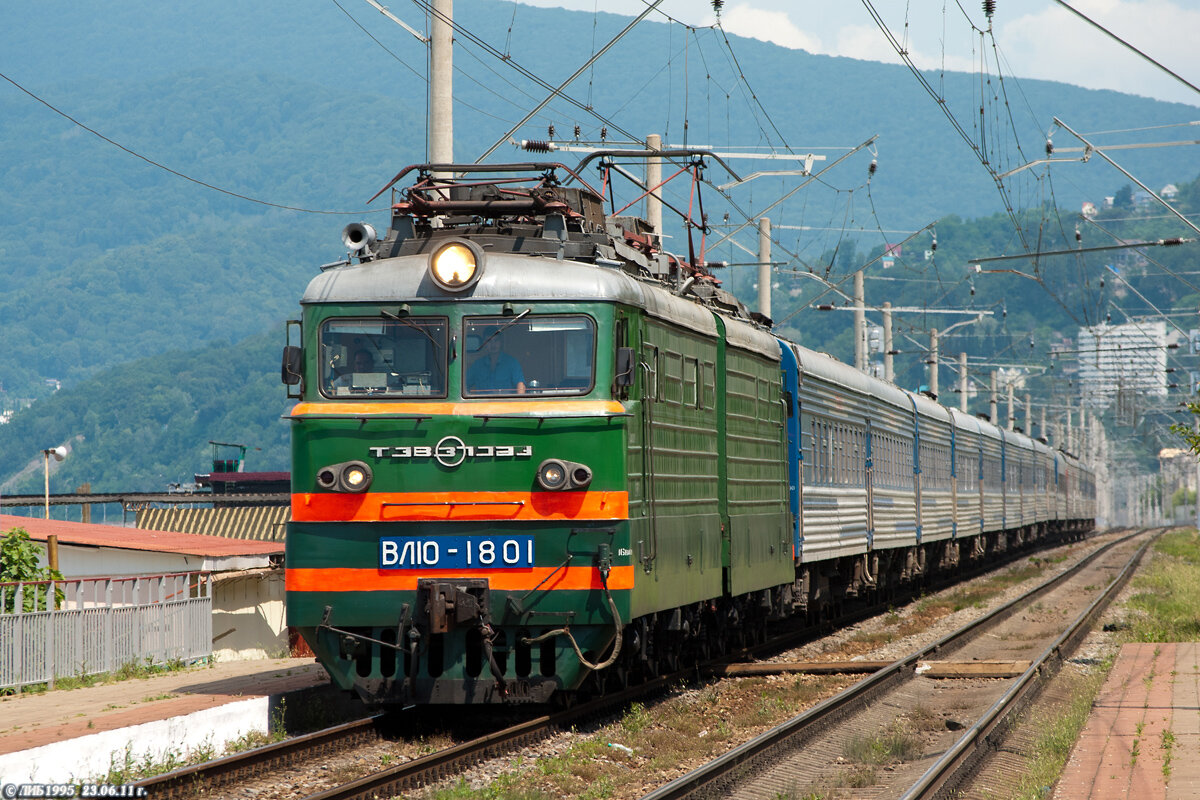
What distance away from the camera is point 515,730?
1121cm

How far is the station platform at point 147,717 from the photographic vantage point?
9477mm

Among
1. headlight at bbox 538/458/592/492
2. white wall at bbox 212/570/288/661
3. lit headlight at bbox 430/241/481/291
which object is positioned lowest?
white wall at bbox 212/570/288/661

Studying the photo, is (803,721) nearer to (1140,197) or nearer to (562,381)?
(562,381)

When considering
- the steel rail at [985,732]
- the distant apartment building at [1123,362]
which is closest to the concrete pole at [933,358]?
the distant apartment building at [1123,362]

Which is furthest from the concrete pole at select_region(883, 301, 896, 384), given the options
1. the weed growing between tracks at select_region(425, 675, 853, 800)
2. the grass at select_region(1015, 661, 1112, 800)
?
the weed growing between tracks at select_region(425, 675, 853, 800)

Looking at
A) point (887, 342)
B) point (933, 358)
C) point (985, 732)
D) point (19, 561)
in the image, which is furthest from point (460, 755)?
point (933, 358)

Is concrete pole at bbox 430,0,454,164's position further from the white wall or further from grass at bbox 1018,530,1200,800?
the white wall

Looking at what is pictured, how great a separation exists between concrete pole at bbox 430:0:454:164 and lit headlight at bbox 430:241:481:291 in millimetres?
3612

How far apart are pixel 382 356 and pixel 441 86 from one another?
523 centimetres

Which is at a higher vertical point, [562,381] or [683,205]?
[683,205]

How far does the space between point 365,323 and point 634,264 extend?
2703 mm

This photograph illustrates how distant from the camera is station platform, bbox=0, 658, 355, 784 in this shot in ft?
31.1

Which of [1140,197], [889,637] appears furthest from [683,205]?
[889,637]

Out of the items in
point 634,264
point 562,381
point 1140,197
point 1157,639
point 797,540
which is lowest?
point 1157,639
